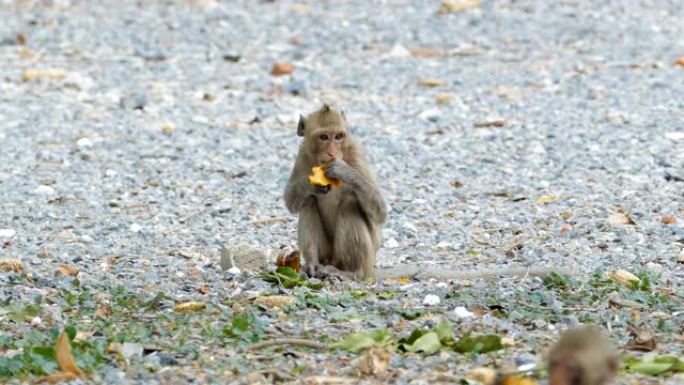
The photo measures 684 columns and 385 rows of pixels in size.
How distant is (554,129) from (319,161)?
5059mm

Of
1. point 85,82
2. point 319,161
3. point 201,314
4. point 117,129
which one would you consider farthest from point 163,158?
point 201,314

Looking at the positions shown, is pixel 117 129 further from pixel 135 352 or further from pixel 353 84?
pixel 135 352

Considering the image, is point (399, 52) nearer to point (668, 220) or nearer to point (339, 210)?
point (668, 220)

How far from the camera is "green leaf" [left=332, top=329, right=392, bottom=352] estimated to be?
6191 millimetres

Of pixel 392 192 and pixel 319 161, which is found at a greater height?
pixel 319 161

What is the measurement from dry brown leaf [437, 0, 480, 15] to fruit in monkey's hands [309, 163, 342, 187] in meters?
10.4

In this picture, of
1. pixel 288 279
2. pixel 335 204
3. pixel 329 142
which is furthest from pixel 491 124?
pixel 288 279

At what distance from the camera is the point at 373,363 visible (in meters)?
5.86

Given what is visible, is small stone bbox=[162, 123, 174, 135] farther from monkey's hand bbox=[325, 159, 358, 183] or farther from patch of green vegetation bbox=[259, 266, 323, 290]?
patch of green vegetation bbox=[259, 266, 323, 290]

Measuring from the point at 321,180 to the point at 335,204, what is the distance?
29cm

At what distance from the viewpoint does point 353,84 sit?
15.1 m

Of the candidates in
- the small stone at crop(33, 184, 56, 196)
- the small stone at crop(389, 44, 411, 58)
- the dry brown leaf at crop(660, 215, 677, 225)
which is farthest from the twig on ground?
the small stone at crop(389, 44, 411, 58)

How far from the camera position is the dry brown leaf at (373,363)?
230 inches

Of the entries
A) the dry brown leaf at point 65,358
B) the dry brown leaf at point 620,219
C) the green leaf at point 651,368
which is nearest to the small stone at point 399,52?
the dry brown leaf at point 620,219
